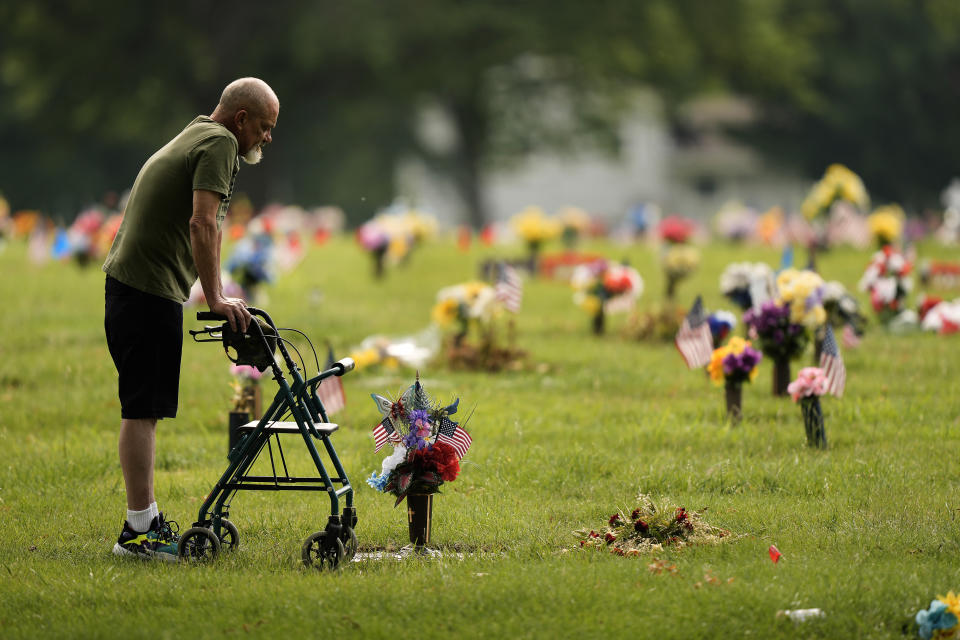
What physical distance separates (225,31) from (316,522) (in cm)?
3275

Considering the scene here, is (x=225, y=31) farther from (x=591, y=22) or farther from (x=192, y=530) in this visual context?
(x=192, y=530)

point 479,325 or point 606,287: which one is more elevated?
point 606,287

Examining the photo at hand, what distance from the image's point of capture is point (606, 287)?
14.8 meters

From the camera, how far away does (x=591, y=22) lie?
38.4 metres

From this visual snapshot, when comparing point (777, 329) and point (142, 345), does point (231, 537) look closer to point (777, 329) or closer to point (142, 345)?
point (142, 345)

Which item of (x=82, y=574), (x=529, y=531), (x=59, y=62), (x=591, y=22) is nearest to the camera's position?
(x=82, y=574)

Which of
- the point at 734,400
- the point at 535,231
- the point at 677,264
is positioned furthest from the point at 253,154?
the point at 535,231

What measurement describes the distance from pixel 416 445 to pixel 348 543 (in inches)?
22.3

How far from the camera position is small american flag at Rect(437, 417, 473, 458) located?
20.1 feet

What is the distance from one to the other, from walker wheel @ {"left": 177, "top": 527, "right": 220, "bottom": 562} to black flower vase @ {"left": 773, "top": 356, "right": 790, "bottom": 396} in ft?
18.5

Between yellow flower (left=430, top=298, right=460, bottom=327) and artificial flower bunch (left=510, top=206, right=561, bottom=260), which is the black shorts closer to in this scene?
yellow flower (left=430, top=298, right=460, bottom=327)

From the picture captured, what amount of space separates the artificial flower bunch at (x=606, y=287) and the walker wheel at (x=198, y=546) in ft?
30.7

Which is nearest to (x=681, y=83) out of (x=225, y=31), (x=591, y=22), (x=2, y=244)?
(x=591, y=22)

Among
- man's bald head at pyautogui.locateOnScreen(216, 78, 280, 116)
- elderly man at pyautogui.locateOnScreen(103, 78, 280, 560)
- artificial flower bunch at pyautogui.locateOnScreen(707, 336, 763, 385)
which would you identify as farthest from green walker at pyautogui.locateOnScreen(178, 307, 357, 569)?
artificial flower bunch at pyautogui.locateOnScreen(707, 336, 763, 385)
